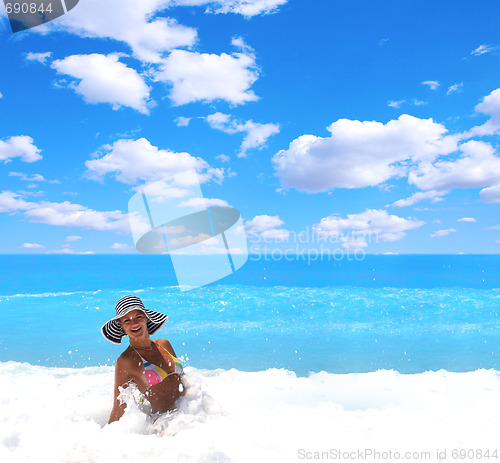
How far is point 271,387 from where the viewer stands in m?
5.54

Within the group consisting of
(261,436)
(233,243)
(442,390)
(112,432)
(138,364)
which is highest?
(233,243)

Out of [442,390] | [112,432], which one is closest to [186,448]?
[112,432]

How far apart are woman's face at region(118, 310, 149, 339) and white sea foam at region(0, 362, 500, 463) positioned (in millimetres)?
528

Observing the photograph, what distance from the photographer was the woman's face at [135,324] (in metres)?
2.96

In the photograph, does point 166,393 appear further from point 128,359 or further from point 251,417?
point 251,417

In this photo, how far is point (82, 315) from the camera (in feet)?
46.6

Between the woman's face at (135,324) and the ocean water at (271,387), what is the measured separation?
55 centimetres

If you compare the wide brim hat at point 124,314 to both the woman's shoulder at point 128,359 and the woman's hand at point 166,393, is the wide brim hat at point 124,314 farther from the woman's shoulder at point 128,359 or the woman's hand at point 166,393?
the woman's hand at point 166,393

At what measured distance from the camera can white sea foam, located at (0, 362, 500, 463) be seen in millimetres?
2789

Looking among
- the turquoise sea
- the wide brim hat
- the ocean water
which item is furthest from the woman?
the turquoise sea

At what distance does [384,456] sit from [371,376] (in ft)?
10.6

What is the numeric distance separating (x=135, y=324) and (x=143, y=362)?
0.30m

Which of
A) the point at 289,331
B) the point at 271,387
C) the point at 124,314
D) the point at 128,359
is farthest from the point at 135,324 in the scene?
the point at 289,331

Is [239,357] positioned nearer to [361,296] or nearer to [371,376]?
[371,376]
